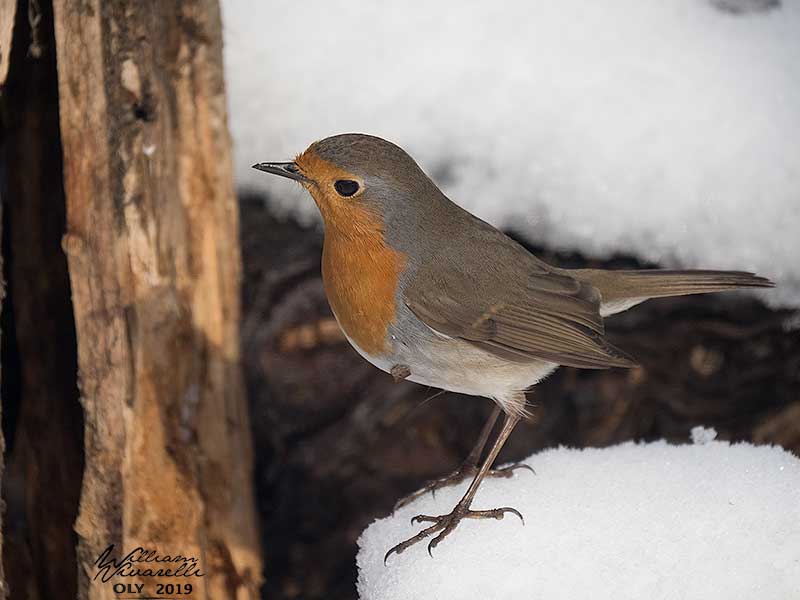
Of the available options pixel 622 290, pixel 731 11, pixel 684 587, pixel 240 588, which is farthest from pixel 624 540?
pixel 731 11

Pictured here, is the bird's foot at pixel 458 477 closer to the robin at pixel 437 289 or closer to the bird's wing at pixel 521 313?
the robin at pixel 437 289

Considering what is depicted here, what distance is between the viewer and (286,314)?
11.7ft

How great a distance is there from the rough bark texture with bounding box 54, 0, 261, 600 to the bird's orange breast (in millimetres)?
567

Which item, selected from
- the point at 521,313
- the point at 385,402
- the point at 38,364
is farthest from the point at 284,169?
the point at 385,402

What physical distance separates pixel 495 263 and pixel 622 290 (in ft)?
1.49

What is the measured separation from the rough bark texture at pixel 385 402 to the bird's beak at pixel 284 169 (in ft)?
3.72

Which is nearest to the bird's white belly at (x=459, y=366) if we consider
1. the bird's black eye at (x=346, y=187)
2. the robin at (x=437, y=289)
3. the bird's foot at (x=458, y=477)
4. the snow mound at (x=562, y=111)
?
the robin at (x=437, y=289)

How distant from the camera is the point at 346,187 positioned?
2369mm

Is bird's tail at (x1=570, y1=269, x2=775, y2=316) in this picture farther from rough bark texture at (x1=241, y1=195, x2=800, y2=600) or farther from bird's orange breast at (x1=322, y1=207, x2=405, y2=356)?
bird's orange breast at (x1=322, y1=207, x2=405, y2=356)

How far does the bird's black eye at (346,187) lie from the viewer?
236 centimetres

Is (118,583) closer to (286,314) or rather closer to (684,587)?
(286,314)

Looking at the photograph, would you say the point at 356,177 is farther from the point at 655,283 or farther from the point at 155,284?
the point at 655,283

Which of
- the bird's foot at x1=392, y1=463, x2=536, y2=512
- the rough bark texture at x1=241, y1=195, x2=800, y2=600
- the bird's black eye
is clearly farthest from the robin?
the rough bark texture at x1=241, y1=195, x2=800, y2=600

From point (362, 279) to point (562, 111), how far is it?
1348mm
